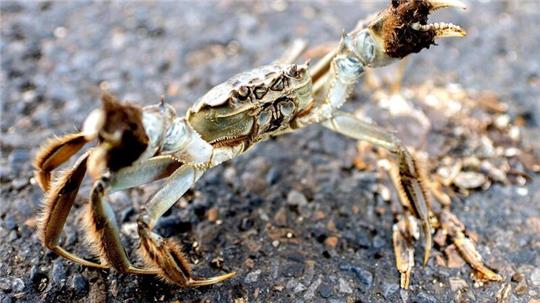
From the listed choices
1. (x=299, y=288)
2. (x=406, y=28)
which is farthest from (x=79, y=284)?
(x=406, y=28)

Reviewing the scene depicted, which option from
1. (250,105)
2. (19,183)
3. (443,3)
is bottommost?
(19,183)

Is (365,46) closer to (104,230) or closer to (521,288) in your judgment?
(521,288)

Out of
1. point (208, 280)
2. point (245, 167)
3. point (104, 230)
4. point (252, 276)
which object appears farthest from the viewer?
point (245, 167)

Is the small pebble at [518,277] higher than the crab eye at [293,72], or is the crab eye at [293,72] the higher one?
the crab eye at [293,72]

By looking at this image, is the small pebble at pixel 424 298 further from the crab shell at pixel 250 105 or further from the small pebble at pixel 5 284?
the small pebble at pixel 5 284

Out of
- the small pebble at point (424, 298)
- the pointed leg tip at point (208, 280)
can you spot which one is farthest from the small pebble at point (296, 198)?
the small pebble at point (424, 298)
